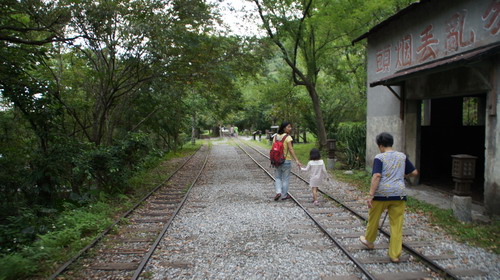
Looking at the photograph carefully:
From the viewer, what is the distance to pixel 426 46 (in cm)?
852

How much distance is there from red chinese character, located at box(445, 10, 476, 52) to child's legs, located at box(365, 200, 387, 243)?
491 cm

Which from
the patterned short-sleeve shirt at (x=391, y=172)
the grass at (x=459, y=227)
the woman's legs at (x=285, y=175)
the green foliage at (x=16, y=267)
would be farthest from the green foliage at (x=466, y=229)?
the green foliage at (x=16, y=267)

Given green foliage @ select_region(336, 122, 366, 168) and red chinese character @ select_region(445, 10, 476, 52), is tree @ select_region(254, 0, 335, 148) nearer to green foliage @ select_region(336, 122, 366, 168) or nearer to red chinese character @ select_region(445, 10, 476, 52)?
green foliage @ select_region(336, 122, 366, 168)

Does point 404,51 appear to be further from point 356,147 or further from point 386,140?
point 386,140

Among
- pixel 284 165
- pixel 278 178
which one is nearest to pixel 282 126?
pixel 284 165

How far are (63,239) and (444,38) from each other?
9.08 meters

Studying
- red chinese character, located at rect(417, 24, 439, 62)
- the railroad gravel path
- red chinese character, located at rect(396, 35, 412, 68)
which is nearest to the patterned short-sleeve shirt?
the railroad gravel path

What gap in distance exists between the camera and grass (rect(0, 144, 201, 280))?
4.09 metres

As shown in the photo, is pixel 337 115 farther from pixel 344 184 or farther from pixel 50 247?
pixel 50 247

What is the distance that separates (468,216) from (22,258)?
7304 mm

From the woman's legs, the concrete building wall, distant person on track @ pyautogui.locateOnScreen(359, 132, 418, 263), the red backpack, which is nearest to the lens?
distant person on track @ pyautogui.locateOnScreen(359, 132, 418, 263)

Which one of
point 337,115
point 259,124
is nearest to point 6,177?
point 337,115

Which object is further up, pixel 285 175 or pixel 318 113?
pixel 318 113

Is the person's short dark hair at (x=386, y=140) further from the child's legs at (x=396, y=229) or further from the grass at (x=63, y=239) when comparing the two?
the grass at (x=63, y=239)
